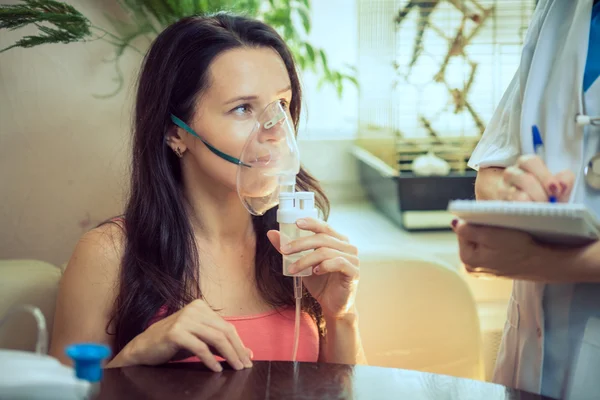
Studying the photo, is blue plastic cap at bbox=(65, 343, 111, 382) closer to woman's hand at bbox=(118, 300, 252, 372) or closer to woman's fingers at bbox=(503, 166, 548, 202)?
woman's hand at bbox=(118, 300, 252, 372)

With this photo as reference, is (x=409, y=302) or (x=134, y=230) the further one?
(x=409, y=302)

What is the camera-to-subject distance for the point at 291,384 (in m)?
0.93

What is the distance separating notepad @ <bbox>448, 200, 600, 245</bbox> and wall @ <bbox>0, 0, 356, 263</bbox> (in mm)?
983

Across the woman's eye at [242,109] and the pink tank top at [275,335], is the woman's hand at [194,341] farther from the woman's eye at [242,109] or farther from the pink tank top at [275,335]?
the woman's eye at [242,109]

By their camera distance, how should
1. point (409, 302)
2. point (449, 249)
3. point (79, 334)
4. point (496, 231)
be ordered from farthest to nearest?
1. point (449, 249)
2. point (409, 302)
3. point (79, 334)
4. point (496, 231)

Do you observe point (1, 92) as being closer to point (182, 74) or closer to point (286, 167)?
point (182, 74)

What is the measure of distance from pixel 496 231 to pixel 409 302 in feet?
2.95

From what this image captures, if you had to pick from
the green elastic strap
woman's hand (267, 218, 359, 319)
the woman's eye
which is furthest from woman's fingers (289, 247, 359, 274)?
the woman's eye

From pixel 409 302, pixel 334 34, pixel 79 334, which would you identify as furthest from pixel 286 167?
pixel 334 34

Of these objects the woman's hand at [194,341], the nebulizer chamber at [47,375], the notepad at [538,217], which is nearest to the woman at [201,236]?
the woman's hand at [194,341]

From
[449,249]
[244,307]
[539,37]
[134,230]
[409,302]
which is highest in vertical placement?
[539,37]

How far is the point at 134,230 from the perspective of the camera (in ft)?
4.57

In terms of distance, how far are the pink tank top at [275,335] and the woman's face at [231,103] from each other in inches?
10.2

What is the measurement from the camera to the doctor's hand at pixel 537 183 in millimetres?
842
